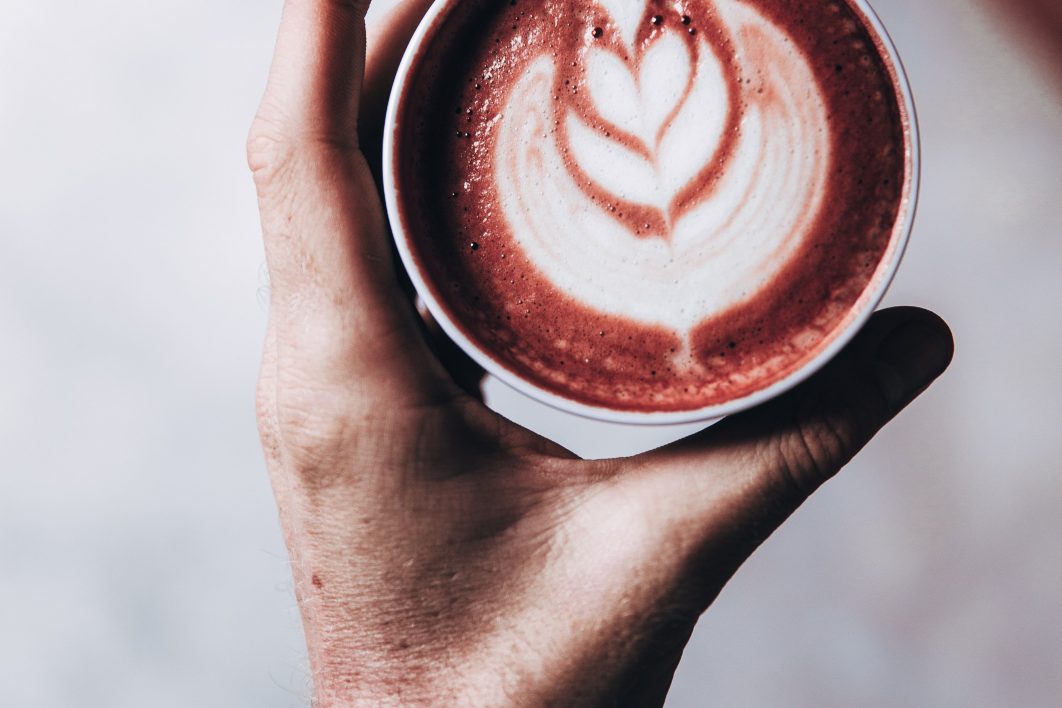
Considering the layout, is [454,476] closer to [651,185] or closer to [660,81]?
[651,185]

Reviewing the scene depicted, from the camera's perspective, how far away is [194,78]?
2020 millimetres

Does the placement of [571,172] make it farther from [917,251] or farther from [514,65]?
[917,251]

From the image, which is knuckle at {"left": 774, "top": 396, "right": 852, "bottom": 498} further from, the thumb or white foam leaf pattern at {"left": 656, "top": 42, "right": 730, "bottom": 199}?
white foam leaf pattern at {"left": 656, "top": 42, "right": 730, "bottom": 199}

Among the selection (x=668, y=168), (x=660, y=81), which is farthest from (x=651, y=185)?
(x=660, y=81)

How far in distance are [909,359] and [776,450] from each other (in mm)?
245

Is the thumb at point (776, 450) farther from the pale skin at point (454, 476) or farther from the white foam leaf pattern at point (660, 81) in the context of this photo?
the white foam leaf pattern at point (660, 81)

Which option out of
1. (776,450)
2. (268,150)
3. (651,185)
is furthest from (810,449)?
(268,150)

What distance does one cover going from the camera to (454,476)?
1253 mm

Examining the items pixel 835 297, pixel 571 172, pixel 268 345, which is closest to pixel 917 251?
pixel 835 297

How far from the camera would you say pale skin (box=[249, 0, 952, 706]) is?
1.21 metres

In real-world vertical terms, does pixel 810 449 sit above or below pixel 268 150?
below

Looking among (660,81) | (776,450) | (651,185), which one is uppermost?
(660,81)

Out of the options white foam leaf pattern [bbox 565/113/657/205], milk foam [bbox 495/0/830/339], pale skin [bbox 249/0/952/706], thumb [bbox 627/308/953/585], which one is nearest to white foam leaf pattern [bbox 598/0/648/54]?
milk foam [bbox 495/0/830/339]

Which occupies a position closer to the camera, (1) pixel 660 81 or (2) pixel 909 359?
(1) pixel 660 81
